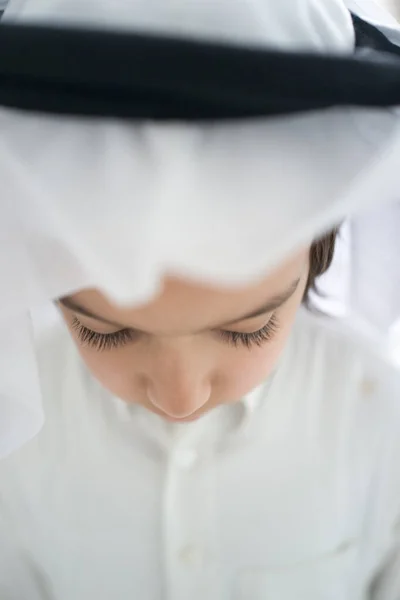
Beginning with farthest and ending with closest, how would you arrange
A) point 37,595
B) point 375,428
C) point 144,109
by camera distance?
point 37,595 < point 375,428 < point 144,109

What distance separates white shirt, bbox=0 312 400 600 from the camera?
62 centimetres

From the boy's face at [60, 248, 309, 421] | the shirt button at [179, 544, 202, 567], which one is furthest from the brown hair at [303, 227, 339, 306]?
the shirt button at [179, 544, 202, 567]

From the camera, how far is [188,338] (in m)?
0.40

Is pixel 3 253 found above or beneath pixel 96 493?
above

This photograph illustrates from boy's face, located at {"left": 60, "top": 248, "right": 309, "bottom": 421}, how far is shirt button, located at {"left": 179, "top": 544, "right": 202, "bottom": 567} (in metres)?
0.22

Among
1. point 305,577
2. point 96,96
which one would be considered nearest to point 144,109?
point 96,96

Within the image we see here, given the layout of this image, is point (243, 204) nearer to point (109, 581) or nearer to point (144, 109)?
point (144, 109)

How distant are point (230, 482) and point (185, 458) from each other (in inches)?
2.2

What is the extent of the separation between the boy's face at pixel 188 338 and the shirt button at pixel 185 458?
14 centimetres

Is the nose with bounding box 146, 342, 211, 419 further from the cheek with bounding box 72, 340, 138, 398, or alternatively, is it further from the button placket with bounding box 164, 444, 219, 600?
the button placket with bounding box 164, 444, 219, 600

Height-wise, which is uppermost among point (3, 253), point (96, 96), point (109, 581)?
point (96, 96)

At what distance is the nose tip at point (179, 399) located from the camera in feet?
1.40

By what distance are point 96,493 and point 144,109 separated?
48cm

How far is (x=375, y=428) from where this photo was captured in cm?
62
